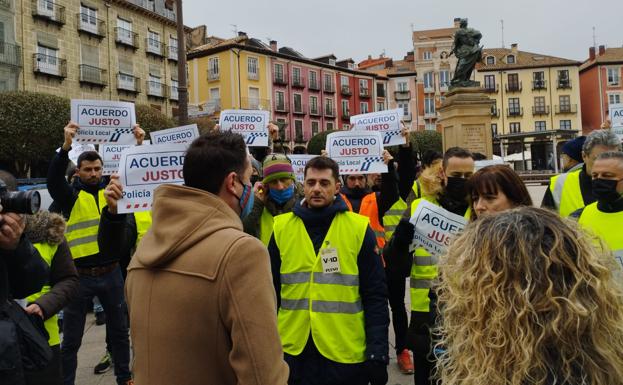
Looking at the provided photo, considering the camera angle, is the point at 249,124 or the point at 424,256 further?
the point at 249,124

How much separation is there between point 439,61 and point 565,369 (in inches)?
2682

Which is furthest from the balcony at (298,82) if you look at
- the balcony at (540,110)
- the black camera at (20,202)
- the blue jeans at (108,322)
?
the black camera at (20,202)

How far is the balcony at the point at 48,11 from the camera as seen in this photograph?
2936 cm

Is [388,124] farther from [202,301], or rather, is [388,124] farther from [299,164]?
[202,301]

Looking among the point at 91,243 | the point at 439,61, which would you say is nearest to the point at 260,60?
the point at 439,61

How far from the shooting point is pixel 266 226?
3949 millimetres

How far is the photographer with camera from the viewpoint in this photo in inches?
86.8

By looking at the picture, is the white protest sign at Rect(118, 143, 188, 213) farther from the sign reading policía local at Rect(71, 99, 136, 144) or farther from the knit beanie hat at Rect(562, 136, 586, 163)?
the knit beanie hat at Rect(562, 136, 586, 163)

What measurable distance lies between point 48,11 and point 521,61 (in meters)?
54.3

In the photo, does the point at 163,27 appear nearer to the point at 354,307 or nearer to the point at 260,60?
the point at 260,60

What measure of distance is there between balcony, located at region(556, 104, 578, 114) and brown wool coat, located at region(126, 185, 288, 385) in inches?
2713

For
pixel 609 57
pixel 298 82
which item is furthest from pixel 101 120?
pixel 609 57

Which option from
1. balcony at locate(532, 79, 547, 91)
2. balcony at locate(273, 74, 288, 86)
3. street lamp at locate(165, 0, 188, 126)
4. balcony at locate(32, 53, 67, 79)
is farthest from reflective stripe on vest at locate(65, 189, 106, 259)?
balcony at locate(532, 79, 547, 91)

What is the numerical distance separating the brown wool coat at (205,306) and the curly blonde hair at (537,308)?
0.64 m
